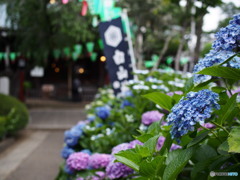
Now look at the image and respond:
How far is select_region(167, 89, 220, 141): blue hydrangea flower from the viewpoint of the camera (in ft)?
3.08

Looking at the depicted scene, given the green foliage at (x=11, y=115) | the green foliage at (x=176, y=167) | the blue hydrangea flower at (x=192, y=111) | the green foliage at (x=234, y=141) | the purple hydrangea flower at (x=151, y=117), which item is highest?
the blue hydrangea flower at (x=192, y=111)

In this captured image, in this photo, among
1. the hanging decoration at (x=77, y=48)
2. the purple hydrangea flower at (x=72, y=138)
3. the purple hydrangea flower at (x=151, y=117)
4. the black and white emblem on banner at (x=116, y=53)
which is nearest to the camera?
the purple hydrangea flower at (x=151, y=117)

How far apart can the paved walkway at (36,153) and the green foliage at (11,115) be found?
0.37 metres

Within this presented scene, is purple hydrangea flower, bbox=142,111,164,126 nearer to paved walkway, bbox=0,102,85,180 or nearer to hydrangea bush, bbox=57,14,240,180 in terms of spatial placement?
hydrangea bush, bbox=57,14,240,180

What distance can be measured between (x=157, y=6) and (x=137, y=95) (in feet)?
29.2

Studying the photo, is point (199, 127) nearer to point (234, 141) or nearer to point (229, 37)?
point (234, 141)

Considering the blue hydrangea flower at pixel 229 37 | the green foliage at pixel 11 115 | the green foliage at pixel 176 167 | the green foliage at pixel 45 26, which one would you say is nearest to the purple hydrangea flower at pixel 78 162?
the green foliage at pixel 176 167

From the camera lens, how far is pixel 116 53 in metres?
4.30

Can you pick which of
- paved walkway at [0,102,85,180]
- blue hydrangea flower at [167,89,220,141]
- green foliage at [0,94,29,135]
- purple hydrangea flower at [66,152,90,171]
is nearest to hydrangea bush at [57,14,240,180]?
blue hydrangea flower at [167,89,220,141]

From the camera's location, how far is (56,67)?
1872 centimetres

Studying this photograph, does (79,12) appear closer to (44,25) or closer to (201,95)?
(44,25)

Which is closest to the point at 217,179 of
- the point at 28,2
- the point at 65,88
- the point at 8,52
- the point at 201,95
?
the point at 201,95

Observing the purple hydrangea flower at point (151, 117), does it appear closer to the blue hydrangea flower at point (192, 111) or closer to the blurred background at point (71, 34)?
the blue hydrangea flower at point (192, 111)

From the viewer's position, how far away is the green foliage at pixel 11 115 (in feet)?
23.1
